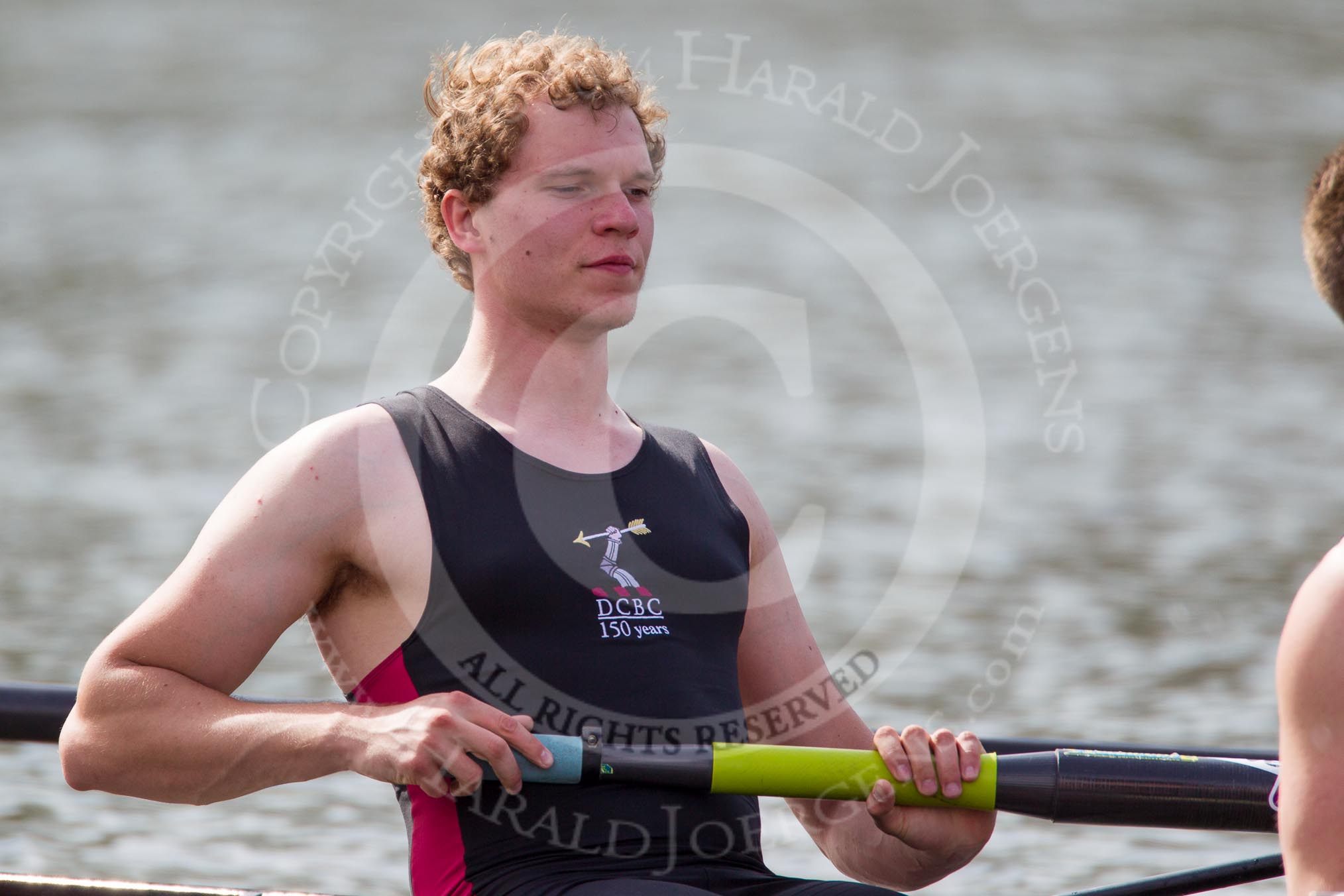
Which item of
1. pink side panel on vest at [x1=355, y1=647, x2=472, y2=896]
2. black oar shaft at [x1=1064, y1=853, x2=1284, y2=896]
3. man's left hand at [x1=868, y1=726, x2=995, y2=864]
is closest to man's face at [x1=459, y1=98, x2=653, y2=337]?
pink side panel on vest at [x1=355, y1=647, x2=472, y2=896]

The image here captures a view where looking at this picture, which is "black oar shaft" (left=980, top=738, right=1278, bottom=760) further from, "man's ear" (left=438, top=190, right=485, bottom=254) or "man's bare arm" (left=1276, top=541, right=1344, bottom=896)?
"man's ear" (left=438, top=190, right=485, bottom=254)

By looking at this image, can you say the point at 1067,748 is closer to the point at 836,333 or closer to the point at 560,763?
the point at 560,763

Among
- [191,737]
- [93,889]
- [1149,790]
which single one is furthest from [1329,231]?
[93,889]

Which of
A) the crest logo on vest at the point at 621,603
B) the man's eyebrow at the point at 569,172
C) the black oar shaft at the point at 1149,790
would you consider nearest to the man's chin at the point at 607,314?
the man's eyebrow at the point at 569,172

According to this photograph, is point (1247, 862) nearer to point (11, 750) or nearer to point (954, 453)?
point (11, 750)

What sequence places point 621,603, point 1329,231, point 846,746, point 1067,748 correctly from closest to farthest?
point 1329,231 < point 621,603 < point 846,746 < point 1067,748

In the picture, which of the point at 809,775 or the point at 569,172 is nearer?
the point at 809,775

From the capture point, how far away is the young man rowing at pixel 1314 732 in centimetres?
135

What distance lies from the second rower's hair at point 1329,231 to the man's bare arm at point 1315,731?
0.89 feet

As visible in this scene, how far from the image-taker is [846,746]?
2.08 meters

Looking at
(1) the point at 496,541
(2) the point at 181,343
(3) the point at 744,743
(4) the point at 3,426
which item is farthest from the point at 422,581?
(2) the point at 181,343

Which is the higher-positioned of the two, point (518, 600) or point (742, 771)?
point (518, 600)

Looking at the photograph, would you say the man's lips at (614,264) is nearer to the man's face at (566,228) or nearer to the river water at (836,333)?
the man's face at (566,228)

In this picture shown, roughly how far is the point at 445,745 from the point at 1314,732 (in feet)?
2.64
